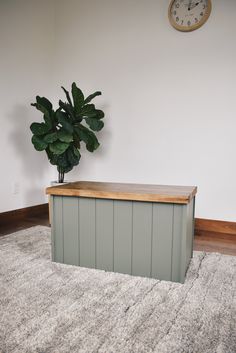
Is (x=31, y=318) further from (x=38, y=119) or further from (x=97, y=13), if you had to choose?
(x=97, y=13)

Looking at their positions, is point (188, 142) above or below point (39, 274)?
above

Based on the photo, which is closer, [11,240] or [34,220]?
[11,240]

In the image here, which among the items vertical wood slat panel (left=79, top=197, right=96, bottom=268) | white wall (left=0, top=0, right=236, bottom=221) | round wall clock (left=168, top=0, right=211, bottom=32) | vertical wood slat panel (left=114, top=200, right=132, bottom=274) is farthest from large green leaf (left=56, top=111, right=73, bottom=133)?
round wall clock (left=168, top=0, right=211, bottom=32)

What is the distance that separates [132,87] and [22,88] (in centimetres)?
119

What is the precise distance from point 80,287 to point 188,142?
68.2 inches

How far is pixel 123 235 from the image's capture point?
1569mm

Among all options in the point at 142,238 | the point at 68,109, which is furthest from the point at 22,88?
the point at 142,238

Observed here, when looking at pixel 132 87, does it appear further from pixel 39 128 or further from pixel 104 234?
pixel 104 234

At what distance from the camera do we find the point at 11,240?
2.18 meters

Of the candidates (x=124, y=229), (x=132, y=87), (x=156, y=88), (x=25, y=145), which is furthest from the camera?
(x=25, y=145)

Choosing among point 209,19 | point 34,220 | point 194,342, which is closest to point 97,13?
point 209,19

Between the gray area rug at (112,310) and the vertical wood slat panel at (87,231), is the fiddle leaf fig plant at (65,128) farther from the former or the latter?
the gray area rug at (112,310)

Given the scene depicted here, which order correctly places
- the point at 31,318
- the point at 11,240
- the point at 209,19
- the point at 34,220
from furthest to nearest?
the point at 34,220 → the point at 209,19 → the point at 11,240 → the point at 31,318

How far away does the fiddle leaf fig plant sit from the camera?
2387 mm
